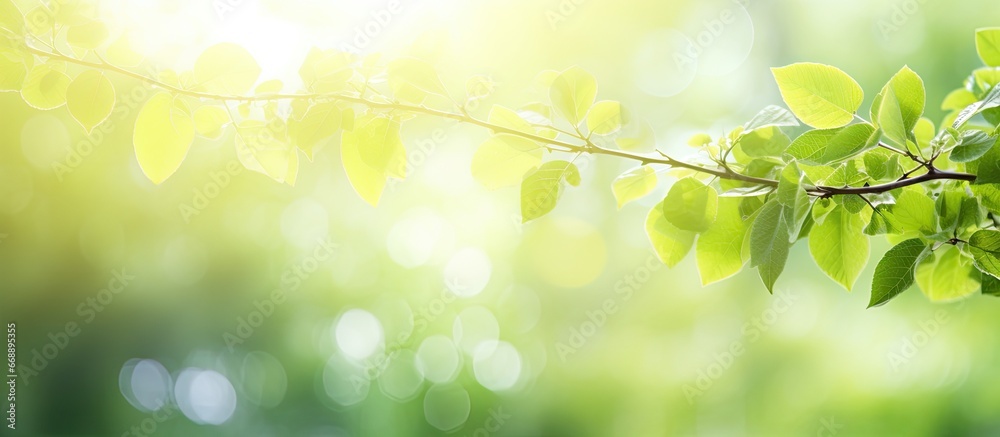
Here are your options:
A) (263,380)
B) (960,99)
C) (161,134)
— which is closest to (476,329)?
(263,380)

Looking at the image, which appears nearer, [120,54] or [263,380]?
[120,54]

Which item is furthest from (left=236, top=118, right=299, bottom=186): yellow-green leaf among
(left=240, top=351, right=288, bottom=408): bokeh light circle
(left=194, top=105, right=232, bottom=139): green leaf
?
(left=240, top=351, right=288, bottom=408): bokeh light circle

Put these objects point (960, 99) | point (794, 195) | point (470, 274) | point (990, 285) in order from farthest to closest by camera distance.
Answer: point (470, 274)
point (960, 99)
point (990, 285)
point (794, 195)

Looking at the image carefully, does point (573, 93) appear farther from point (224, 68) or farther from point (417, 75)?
point (224, 68)

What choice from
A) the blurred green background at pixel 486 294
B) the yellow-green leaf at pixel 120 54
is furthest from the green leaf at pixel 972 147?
the blurred green background at pixel 486 294

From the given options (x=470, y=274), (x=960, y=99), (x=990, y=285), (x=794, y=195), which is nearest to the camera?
(x=794, y=195)

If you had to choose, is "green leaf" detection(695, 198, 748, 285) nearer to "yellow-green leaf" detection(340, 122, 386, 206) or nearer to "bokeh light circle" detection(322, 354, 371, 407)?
"yellow-green leaf" detection(340, 122, 386, 206)
